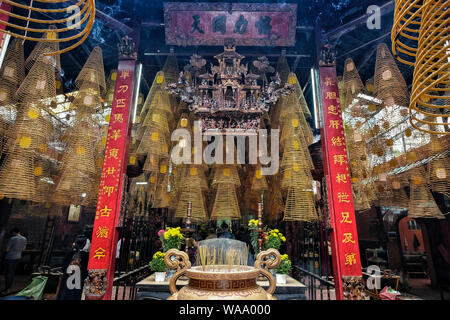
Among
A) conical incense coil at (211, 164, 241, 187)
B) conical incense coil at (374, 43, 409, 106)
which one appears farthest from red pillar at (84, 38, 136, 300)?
conical incense coil at (374, 43, 409, 106)

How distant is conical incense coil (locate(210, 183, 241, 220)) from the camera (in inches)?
179

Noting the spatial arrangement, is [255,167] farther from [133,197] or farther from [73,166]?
[73,166]

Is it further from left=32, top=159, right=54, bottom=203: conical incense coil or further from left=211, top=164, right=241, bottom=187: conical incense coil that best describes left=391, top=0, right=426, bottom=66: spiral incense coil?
left=32, top=159, right=54, bottom=203: conical incense coil

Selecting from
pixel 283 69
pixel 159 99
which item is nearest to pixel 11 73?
pixel 159 99

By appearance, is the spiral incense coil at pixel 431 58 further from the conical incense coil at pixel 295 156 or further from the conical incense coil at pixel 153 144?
the conical incense coil at pixel 153 144

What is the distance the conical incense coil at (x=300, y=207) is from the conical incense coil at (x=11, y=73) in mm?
4068

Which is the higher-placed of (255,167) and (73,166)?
(255,167)

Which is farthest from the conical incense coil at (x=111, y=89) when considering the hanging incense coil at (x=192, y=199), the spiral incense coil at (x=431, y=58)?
the spiral incense coil at (x=431, y=58)

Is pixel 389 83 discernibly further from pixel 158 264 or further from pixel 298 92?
pixel 158 264

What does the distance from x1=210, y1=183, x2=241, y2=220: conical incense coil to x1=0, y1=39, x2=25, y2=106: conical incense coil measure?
333cm

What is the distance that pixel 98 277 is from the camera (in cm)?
311

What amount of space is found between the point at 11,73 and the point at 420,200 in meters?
6.01
